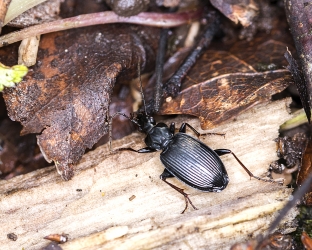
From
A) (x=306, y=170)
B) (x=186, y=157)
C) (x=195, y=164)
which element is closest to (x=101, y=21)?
(x=186, y=157)

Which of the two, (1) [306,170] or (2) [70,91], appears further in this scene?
(2) [70,91]

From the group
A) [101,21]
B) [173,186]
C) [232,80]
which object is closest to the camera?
[173,186]

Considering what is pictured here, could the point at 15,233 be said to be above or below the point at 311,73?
below

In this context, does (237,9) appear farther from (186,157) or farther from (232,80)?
(186,157)

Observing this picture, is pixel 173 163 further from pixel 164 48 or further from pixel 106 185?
pixel 164 48

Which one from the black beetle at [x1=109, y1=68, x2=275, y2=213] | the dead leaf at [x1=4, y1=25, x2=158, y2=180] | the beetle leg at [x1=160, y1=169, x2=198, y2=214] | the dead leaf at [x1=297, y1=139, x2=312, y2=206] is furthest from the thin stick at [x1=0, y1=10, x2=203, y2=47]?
the dead leaf at [x1=297, y1=139, x2=312, y2=206]

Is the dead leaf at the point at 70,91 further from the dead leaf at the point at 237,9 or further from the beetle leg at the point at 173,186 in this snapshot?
the dead leaf at the point at 237,9

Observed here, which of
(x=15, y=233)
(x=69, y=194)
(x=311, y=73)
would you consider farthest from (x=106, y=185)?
(x=311, y=73)
